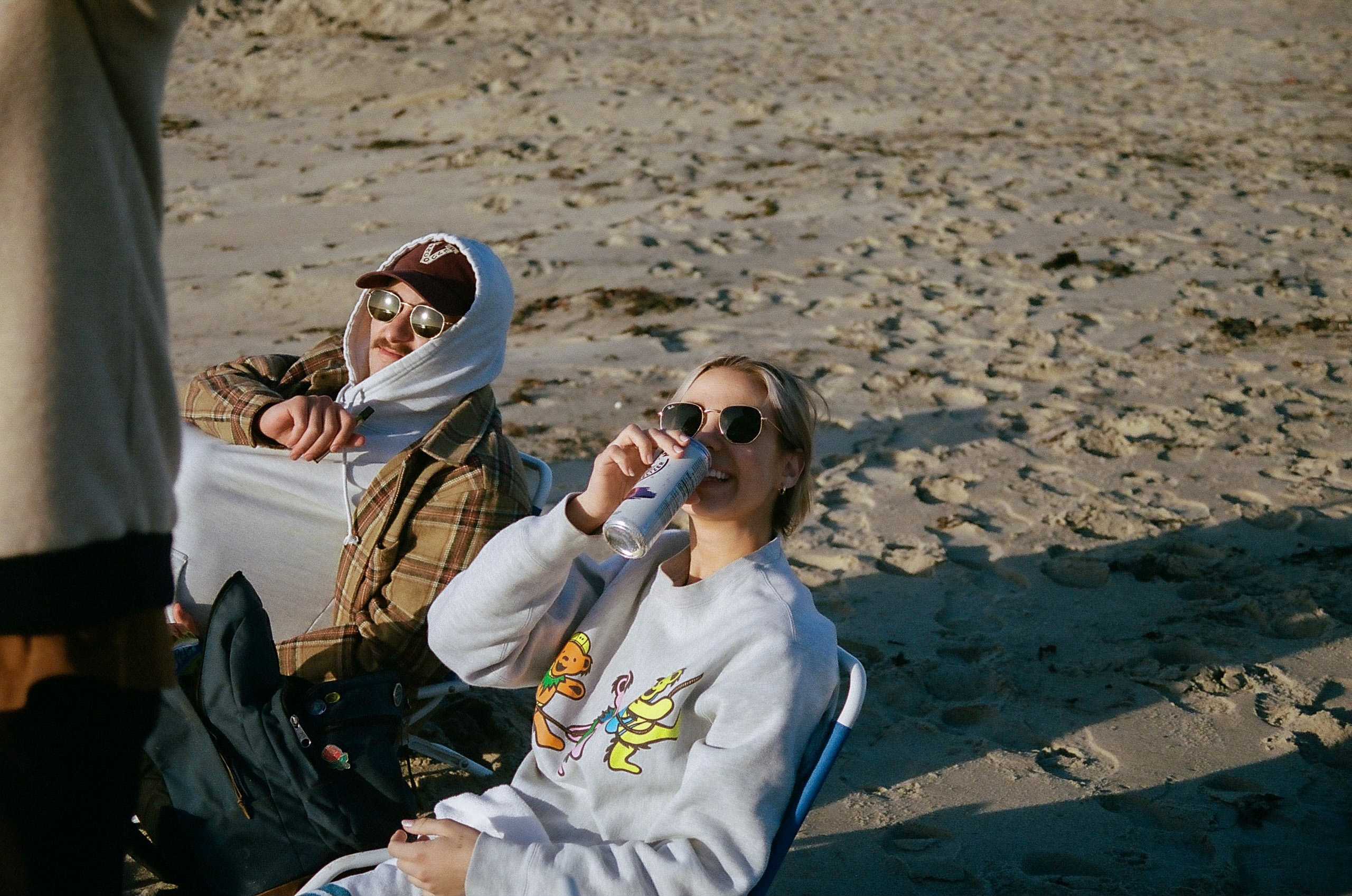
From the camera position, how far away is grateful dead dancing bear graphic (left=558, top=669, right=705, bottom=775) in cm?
213

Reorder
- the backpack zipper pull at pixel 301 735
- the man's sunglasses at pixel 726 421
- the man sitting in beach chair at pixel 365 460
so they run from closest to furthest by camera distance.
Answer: the man's sunglasses at pixel 726 421 < the backpack zipper pull at pixel 301 735 < the man sitting in beach chair at pixel 365 460

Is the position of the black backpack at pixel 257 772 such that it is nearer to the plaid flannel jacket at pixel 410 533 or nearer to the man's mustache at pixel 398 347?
the plaid flannel jacket at pixel 410 533

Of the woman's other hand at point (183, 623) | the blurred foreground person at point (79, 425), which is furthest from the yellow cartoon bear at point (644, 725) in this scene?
the woman's other hand at point (183, 623)

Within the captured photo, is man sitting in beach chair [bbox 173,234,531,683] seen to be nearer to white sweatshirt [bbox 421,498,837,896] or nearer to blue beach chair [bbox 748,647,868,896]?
white sweatshirt [bbox 421,498,837,896]

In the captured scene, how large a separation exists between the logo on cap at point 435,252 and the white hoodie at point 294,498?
0.11 ft

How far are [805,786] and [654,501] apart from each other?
56 centimetres

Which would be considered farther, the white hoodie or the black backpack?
the white hoodie

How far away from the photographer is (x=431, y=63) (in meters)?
13.1

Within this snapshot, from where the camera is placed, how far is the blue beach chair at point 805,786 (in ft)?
6.69

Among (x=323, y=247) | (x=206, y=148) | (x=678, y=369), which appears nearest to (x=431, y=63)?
(x=206, y=148)

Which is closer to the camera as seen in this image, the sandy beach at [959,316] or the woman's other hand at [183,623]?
the woman's other hand at [183,623]

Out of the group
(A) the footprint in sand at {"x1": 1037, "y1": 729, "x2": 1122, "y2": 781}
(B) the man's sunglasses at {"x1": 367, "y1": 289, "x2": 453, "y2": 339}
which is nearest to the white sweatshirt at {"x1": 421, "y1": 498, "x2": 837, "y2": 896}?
(B) the man's sunglasses at {"x1": 367, "y1": 289, "x2": 453, "y2": 339}

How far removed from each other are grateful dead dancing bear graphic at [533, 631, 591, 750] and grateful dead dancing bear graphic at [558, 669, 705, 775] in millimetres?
92

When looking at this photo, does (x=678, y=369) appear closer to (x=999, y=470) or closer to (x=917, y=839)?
(x=999, y=470)
